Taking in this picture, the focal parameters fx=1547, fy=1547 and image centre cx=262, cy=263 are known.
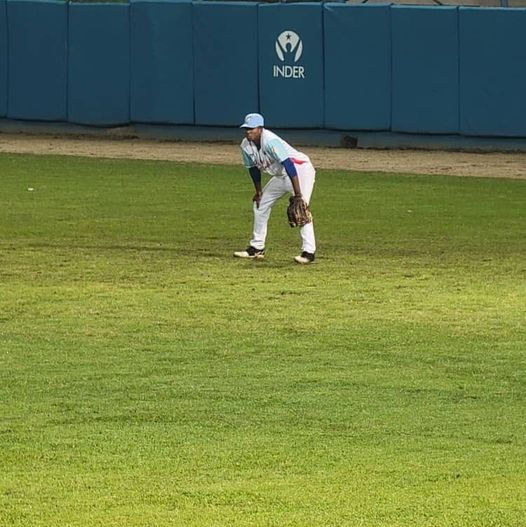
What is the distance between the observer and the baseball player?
1502 cm

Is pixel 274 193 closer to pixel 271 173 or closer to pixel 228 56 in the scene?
pixel 271 173

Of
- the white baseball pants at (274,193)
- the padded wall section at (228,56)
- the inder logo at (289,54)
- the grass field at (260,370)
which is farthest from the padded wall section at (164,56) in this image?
the white baseball pants at (274,193)

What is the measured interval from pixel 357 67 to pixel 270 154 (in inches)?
481

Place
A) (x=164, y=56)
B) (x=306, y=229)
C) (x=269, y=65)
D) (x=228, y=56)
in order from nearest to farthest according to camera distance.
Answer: (x=306, y=229), (x=269, y=65), (x=228, y=56), (x=164, y=56)

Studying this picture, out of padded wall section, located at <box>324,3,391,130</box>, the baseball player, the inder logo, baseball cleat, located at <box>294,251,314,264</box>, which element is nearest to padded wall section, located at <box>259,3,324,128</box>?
the inder logo

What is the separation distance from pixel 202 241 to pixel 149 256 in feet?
4.31

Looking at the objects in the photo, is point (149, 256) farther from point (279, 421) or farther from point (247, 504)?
point (247, 504)

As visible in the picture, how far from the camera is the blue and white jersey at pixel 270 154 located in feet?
49.2

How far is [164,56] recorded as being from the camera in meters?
28.2

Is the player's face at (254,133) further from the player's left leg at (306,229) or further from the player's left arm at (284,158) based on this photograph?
the player's left leg at (306,229)

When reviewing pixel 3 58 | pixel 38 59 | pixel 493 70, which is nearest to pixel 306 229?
pixel 493 70

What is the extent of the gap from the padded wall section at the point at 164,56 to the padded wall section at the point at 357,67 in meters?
2.67

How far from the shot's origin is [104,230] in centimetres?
1798

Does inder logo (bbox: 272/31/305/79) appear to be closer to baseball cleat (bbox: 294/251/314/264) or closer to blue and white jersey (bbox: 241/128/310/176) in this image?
blue and white jersey (bbox: 241/128/310/176)
